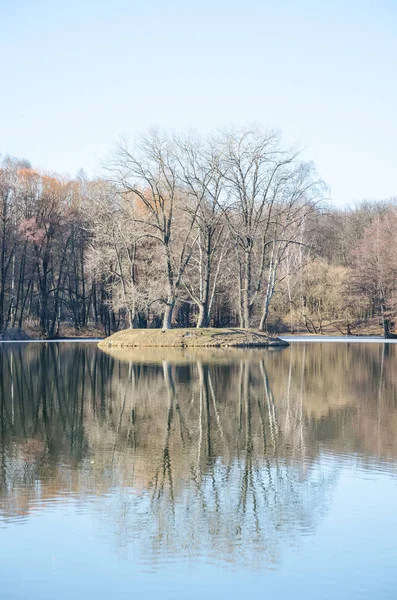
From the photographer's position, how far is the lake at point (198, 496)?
733cm

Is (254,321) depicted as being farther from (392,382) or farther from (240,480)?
(240,480)

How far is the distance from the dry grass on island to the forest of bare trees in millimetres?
2208

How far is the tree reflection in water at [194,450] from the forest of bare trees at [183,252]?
23.9m

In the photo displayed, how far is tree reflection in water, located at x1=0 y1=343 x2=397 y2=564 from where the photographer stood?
29.3 feet

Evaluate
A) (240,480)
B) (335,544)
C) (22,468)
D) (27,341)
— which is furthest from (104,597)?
(27,341)

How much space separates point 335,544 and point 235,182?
42983mm

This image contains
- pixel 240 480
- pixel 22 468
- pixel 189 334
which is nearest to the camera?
pixel 240 480

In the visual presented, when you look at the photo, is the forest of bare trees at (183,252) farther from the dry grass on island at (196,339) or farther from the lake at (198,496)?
the lake at (198,496)

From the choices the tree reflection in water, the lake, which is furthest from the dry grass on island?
the lake

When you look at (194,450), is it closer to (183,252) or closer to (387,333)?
(183,252)

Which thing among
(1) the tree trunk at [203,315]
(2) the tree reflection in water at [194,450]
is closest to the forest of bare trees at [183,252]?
(1) the tree trunk at [203,315]

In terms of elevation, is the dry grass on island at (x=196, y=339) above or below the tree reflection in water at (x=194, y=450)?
above

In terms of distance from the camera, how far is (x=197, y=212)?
49.9 m

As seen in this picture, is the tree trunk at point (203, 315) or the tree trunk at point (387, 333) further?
the tree trunk at point (387, 333)
